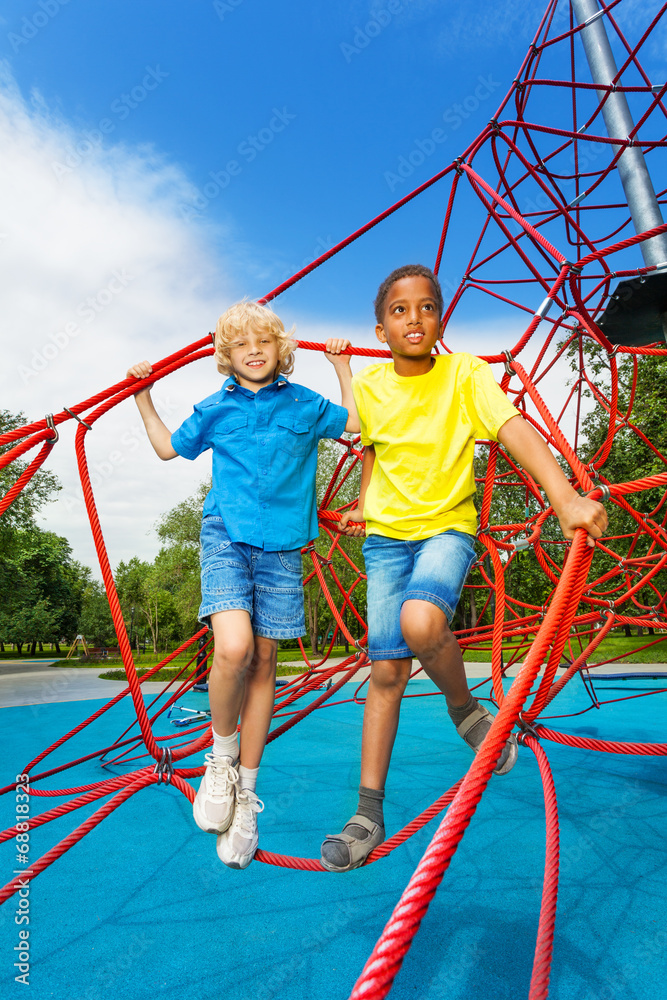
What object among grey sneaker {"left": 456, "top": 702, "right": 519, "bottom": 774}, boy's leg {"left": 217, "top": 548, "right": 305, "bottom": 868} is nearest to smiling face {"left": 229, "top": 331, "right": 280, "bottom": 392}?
boy's leg {"left": 217, "top": 548, "right": 305, "bottom": 868}


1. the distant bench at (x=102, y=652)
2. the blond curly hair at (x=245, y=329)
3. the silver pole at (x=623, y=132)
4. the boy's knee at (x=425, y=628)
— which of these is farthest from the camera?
the distant bench at (x=102, y=652)

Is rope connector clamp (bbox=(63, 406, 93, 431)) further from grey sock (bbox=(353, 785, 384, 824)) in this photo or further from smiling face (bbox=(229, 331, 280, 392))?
grey sock (bbox=(353, 785, 384, 824))

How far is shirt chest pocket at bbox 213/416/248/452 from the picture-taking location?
1671mm

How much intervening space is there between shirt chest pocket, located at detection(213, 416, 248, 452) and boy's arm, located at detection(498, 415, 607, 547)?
0.67 meters

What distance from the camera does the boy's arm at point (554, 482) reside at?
106 centimetres

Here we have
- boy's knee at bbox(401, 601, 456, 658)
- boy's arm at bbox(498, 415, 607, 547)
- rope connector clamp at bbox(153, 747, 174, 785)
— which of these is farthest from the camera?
rope connector clamp at bbox(153, 747, 174, 785)

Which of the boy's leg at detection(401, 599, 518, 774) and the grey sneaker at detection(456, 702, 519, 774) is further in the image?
the grey sneaker at detection(456, 702, 519, 774)

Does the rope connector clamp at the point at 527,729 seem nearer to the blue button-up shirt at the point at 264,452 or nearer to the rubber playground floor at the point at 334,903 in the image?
the blue button-up shirt at the point at 264,452

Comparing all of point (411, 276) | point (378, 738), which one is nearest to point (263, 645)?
point (378, 738)

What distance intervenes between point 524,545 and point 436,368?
48.6 inches

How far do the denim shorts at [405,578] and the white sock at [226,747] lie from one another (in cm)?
38

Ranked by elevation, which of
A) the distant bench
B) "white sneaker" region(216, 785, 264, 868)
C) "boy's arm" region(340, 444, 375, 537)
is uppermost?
"boy's arm" region(340, 444, 375, 537)

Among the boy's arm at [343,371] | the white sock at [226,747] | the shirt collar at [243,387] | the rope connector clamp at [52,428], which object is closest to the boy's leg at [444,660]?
the white sock at [226,747]

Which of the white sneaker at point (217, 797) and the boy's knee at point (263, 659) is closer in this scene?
the white sneaker at point (217, 797)
